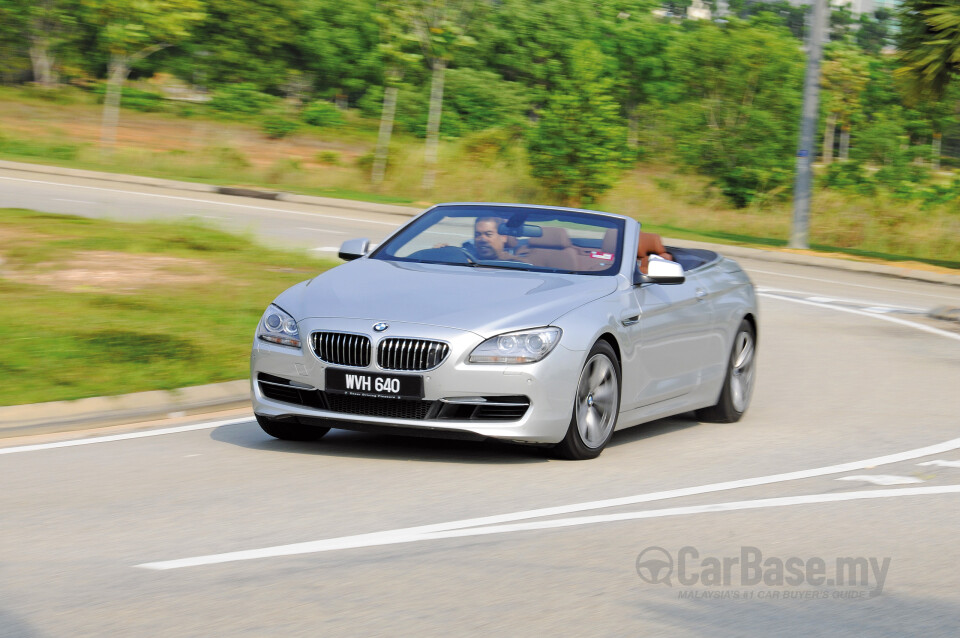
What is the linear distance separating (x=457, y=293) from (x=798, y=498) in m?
2.16

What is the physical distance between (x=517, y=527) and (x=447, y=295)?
1995 mm

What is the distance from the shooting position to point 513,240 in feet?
29.4

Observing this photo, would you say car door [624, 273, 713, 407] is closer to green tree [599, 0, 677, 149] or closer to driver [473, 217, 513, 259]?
driver [473, 217, 513, 259]

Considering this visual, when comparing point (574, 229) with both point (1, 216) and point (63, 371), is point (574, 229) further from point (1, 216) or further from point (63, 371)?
point (1, 216)

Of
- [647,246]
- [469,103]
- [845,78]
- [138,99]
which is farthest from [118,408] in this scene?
[845,78]

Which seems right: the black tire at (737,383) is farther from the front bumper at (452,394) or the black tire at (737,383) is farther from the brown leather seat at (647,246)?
the front bumper at (452,394)

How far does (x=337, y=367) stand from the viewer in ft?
25.0

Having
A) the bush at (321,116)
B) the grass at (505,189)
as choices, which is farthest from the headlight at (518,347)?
the bush at (321,116)

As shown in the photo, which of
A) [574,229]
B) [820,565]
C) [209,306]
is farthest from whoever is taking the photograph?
[209,306]

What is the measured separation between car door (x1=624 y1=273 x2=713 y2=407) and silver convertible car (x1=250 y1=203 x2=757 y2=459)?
13 millimetres

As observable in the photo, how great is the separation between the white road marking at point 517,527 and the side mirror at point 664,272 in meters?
1.84

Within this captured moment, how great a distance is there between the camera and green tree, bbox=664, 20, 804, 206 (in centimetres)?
5088

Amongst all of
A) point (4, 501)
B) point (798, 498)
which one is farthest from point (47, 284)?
point (798, 498)

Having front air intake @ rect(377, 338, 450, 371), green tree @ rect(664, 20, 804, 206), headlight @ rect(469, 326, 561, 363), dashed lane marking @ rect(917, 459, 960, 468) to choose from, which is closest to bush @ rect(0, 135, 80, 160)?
green tree @ rect(664, 20, 804, 206)
